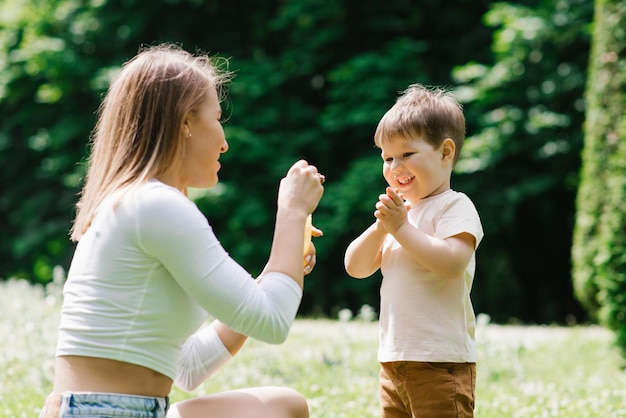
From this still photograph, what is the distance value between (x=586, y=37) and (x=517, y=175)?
2.48 metres

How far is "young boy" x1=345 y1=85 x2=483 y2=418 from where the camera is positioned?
283 centimetres

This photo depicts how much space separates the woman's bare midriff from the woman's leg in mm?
440

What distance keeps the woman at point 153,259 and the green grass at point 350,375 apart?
221cm

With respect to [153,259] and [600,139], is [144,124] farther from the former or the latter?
[600,139]

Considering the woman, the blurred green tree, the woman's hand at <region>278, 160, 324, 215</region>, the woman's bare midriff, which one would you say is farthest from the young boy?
the blurred green tree

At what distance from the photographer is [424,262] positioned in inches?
110

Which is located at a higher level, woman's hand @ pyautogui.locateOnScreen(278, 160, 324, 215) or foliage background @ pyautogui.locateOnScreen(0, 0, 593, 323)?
foliage background @ pyautogui.locateOnScreen(0, 0, 593, 323)

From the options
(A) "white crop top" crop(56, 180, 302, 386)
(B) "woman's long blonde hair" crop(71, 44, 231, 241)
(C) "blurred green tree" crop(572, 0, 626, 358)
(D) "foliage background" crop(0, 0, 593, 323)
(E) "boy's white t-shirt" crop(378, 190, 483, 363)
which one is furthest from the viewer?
(D) "foliage background" crop(0, 0, 593, 323)

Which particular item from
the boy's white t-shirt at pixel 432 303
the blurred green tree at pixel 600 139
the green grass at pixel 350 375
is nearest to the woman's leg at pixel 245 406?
the boy's white t-shirt at pixel 432 303

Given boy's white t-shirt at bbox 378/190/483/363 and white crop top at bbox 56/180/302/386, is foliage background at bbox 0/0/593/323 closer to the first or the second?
boy's white t-shirt at bbox 378/190/483/363

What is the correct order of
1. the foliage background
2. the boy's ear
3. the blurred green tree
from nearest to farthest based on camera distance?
the boy's ear, the blurred green tree, the foliage background

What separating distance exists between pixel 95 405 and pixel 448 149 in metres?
1.56

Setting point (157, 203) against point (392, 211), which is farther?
point (392, 211)

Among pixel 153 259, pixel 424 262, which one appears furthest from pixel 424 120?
pixel 153 259
